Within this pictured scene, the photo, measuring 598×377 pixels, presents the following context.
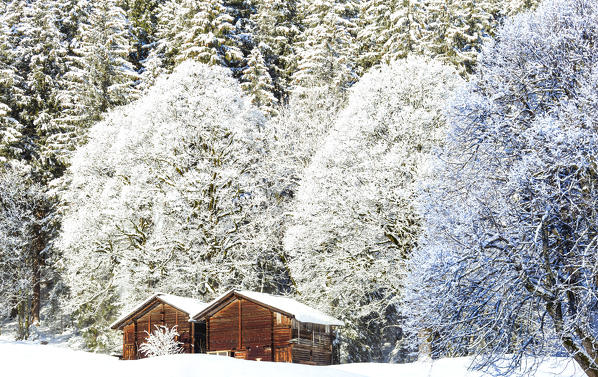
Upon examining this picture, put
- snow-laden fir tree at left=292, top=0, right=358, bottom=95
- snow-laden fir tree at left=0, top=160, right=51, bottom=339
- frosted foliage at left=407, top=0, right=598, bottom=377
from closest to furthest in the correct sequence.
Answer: frosted foliage at left=407, top=0, right=598, bottom=377 → snow-laden fir tree at left=292, top=0, right=358, bottom=95 → snow-laden fir tree at left=0, top=160, right=51, bottom=339

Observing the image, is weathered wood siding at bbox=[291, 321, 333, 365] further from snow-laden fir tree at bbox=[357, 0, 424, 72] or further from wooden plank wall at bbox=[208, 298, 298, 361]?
snow-laden fir tree at bbox=[357, 0, 424, 72]

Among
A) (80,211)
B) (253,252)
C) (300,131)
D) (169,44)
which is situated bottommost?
(253,252)

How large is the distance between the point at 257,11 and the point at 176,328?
33.1m

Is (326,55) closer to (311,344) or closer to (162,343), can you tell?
(311,344)

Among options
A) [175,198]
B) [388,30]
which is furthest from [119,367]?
[388,30]

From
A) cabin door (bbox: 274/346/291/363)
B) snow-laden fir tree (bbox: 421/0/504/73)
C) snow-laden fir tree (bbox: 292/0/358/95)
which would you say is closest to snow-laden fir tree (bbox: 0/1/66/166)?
snow-laden fir tree (bbox: 292/0/358/95)

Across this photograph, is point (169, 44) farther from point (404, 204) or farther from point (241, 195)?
point (404, 204)

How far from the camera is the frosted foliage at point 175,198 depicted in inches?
1268

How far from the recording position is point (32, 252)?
48.2 meters

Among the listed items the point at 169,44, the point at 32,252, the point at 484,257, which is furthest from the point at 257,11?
the point at 484,257

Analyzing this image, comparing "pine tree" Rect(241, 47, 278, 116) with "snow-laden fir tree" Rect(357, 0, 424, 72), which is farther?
"pine tree" Rect(241, 47, 278, 116)

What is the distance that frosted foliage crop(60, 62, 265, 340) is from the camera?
32219mm

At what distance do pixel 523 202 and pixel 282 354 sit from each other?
18046 millimetres

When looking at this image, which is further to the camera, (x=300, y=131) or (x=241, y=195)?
(x=300, y=131)
